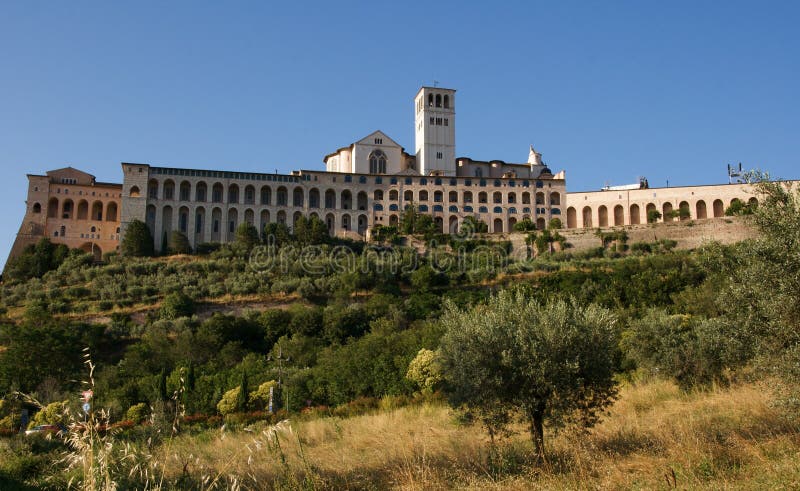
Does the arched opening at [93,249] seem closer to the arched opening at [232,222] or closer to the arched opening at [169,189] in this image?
the arched opening at [169,189]

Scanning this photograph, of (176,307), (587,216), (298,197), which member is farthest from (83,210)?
(587,216)

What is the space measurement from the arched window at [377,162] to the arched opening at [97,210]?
27317 millimetres

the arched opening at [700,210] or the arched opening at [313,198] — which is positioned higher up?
the arched opening at [313,198]

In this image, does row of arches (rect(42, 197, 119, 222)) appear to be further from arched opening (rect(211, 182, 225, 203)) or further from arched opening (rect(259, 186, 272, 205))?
arched opening (rect(259, 186, 272, 205))

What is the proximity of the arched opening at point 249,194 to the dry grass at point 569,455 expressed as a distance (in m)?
56.0

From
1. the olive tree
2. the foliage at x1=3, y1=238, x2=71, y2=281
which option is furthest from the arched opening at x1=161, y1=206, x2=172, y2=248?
the olive tree

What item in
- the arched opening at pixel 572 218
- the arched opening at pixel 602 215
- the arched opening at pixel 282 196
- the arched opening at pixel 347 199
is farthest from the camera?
the arched opening at pixel 572 218

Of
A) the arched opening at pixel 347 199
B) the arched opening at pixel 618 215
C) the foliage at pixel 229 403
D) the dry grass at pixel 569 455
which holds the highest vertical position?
the arched opening at pixel 347 199

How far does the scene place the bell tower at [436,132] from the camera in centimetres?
7625

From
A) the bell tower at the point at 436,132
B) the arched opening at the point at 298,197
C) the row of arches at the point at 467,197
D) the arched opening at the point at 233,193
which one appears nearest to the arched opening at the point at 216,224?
the arched opening at the point at 233,193

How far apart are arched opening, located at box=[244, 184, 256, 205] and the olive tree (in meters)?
60.1

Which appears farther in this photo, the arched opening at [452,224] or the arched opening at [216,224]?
the arched opening at [452,224]

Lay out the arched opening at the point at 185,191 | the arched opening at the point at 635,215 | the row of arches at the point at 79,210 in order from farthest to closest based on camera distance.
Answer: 1. the arched opening at the point at 635,215
2. the arched opening at the point at 185,191
3. the row of arches at the point at 79,210

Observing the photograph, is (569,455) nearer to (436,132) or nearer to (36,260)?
(36,260)
